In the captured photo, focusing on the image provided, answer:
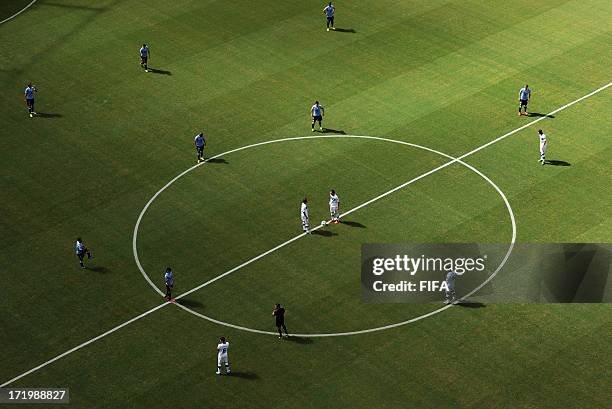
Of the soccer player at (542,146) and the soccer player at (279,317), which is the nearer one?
the soccer player at (279,317)

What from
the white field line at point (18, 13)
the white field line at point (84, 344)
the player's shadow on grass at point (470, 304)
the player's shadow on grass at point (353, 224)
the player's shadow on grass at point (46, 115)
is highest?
the white field line at point (18, 13)

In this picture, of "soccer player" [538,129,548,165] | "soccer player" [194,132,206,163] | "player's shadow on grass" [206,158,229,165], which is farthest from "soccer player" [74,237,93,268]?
"soccer player" [538,129,548,165]

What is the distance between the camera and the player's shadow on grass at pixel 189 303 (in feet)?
170

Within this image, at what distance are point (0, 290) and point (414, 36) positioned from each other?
37003mm

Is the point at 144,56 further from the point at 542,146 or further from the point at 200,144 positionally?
the point at 542,146

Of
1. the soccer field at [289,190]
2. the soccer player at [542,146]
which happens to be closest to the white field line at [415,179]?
the soccer field at [289,190]

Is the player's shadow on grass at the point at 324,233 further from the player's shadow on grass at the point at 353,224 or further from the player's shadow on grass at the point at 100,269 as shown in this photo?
the player's shadow on grass at the point at 100,269

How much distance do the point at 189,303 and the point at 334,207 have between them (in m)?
9.87

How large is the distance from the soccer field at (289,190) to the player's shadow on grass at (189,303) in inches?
3.0

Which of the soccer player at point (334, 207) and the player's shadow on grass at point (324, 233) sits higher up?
the soccer player at point (334, 207)

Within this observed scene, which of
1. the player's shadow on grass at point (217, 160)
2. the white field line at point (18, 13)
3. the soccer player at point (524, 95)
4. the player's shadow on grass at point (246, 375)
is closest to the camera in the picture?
the player's shadow on grass at point (246, 375)

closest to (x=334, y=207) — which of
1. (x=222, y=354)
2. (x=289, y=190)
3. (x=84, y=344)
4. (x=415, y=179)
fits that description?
A: (x=289, y=190)

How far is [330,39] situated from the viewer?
76.7 metres

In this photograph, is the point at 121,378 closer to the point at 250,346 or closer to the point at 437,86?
the point at 250,346
